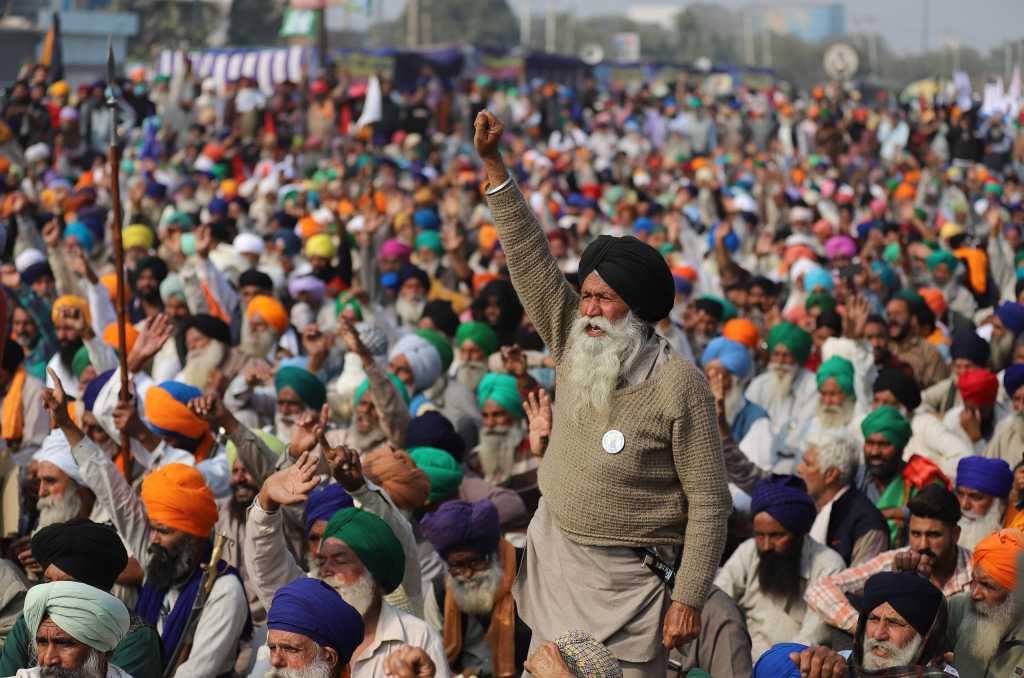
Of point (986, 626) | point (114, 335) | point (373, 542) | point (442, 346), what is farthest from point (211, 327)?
point (986, 626)

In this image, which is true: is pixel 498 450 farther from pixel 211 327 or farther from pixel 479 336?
pixel 211 327

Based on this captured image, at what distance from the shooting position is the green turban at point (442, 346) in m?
8.73

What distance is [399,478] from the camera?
5.79m

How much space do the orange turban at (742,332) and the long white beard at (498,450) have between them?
2530mm

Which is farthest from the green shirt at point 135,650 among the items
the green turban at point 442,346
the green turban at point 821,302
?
the green turban at point 821,302

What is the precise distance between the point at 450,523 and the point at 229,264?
693 centimetres

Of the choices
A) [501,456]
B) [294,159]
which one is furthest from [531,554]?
[294,159]

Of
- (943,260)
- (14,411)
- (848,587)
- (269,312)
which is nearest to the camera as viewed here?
(848,587)

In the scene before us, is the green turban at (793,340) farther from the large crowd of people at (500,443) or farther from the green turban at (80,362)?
the green turban at (80,362)

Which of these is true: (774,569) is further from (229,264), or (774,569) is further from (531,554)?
(229,264)

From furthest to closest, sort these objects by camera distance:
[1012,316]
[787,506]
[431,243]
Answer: [431,243] < [1012,316] < [787,506]

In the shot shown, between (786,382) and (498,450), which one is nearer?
(498,450)

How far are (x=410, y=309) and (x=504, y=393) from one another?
3.25m

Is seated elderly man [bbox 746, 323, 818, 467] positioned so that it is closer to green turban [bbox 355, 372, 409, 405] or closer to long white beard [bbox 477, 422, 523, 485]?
long white beard [bbox 477, 422, 523, 485]
